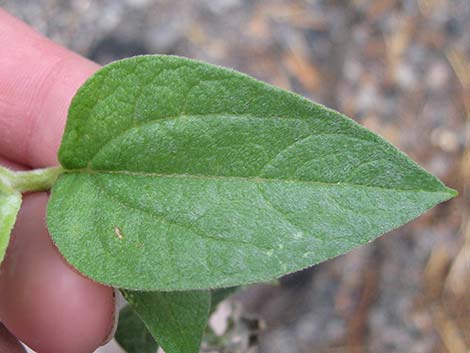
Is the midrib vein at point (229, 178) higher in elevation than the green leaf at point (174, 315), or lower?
higher

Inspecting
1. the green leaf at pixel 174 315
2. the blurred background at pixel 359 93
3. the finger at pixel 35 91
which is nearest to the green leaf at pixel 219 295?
the green leaf at pixel 174 315

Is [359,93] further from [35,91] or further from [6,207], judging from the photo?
[6,207]

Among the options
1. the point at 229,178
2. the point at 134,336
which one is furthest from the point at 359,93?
the point at 229,178

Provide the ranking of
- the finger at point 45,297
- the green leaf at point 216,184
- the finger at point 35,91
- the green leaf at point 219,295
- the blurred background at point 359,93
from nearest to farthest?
the green leaf at point 216,184 < the finger at point 45,297 < the green leaf at point 219,295 < the finger at point 35,91 < the blurred background at point 359,93

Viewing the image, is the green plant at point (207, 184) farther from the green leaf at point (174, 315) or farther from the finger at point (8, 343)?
the finger at point (8, 343)

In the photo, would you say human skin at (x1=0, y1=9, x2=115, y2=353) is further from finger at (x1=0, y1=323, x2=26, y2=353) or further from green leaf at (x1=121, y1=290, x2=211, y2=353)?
green leaf at (x1=121, y1=290, x2=211, y2=353)

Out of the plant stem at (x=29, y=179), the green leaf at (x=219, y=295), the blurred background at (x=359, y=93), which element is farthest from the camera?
the blurred background at (x=359, y=93)

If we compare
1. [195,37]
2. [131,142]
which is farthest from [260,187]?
[195,37]
